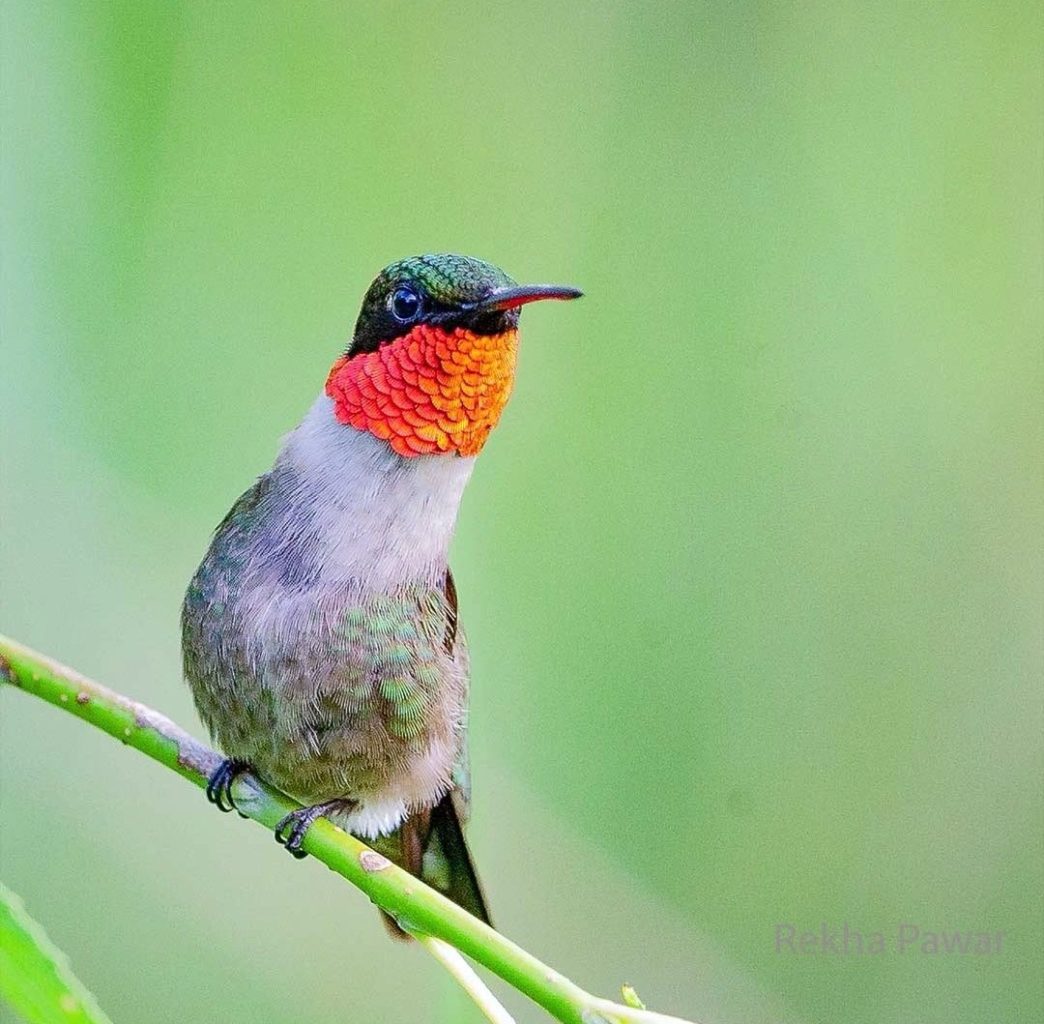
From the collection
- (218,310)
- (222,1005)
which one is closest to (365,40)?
(218,310)

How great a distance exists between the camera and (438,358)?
3.28ft

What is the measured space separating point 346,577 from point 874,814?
4.00ft

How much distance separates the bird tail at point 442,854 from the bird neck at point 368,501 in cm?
33

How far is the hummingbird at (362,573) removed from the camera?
1.01 meters

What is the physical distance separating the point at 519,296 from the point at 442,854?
75 centimetres

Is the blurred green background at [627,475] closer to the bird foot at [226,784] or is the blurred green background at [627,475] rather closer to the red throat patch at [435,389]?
the bird foot at [226,784]

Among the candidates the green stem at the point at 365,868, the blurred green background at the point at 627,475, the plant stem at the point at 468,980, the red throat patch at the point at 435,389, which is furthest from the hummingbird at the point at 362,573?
the blurred green background at the point at 627,475

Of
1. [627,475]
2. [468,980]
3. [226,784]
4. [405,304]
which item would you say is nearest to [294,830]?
[226,784]

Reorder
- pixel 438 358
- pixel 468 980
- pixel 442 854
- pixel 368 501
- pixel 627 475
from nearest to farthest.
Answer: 1. pixel 468 980
2. pixel 438 358
3. pixel 368 501
4. pixel 442 854
5. pixel 627 475

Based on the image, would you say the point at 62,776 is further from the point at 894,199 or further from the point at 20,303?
the point at 894,199

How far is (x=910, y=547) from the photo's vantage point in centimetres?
208

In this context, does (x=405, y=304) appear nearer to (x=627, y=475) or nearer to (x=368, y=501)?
(x=368, y=501)

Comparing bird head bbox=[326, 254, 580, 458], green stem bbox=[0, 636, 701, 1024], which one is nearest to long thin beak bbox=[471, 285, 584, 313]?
bird head bbox=[326, 254, 580, 458]

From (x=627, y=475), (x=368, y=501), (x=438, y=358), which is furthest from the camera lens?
(x=627, y=475)
